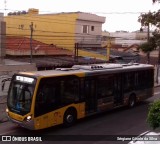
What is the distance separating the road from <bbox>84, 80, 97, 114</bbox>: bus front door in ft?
2.02

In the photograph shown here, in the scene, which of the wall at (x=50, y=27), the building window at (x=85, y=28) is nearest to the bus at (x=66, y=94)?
the wall at (x=50, y=27)

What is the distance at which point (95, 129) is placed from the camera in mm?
15539

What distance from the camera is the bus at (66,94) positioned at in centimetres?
1430

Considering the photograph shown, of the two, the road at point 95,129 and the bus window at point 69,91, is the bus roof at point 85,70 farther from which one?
the road at point 95,129

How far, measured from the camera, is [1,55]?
25188 mm

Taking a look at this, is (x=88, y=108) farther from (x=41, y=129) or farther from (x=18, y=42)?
(x=18, y=42)

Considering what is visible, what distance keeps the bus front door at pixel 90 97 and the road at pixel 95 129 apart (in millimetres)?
616

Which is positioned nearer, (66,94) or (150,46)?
(66,94)

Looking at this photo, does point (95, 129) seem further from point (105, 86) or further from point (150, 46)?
point (150, 46)

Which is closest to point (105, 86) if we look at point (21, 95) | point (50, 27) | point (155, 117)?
point (21, 95)

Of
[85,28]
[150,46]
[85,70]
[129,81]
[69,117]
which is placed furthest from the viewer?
[85,28]

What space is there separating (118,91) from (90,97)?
2.99 metres

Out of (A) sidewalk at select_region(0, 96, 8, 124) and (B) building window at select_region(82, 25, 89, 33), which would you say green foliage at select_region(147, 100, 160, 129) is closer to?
(A) sidewalk at select_region(0, 96, 8, 124)

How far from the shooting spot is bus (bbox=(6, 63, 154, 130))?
14305 millimetres
